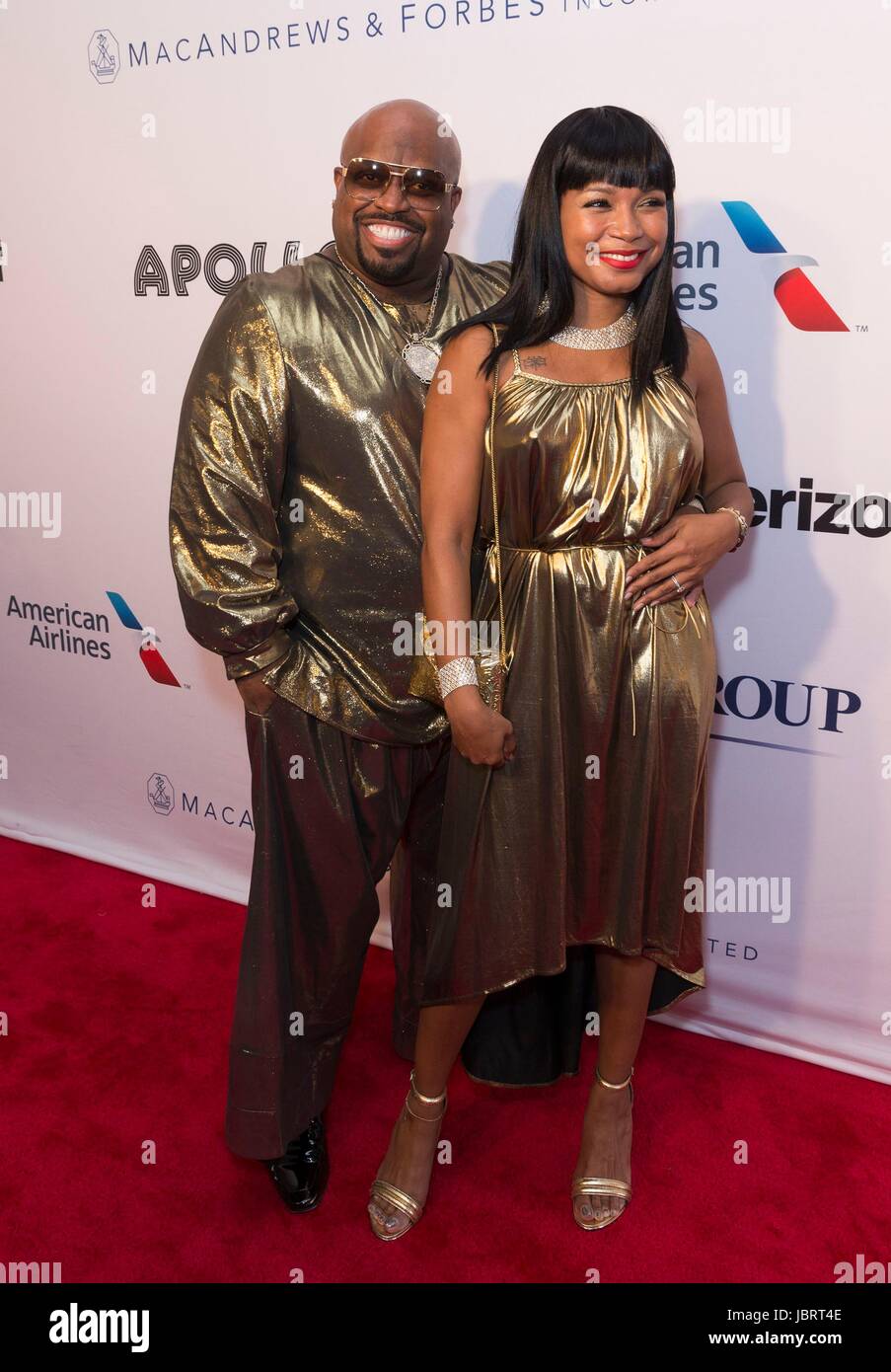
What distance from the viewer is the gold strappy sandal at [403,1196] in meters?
1.99

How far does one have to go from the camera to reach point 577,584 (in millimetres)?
1746

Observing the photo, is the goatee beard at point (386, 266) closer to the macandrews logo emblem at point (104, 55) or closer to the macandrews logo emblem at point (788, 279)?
the macandrews logo emblem at point (788, 279)

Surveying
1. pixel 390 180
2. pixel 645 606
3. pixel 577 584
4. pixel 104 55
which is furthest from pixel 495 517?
pixel 104 55

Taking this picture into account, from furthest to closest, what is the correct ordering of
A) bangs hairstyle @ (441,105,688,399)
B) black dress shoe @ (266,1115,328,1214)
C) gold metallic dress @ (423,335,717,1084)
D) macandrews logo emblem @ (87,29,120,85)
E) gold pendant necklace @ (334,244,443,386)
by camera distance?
macandrews logo emblem @ (87,29,120,85) < black dress shoe @ (266,1115,328,1214) < gold pendant necklace @ (334,244,443,386) < gold metallic dress @ (423,335,717,1084) < bangs hairstyle @ (441,105,688,399)

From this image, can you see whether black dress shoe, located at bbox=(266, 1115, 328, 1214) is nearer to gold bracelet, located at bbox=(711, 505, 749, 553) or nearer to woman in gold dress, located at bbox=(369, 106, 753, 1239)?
woman in gold dress, located at bbox=(369, 106, 753, 1239)

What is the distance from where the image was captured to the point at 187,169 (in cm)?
262

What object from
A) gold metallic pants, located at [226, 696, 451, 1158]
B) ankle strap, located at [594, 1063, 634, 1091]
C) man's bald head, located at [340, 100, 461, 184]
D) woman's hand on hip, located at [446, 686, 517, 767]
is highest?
man's bald head, located at [340, 100, 461, 184]

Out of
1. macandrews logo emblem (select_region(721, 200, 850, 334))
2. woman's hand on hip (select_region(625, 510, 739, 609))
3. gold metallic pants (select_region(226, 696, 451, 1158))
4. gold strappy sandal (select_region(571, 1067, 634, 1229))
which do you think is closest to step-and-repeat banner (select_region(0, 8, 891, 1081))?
macandrews logo emblem (select_region(721, 200, 850, 334))

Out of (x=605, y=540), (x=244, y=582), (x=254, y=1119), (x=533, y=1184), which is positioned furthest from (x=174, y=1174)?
(x=605, y=540)

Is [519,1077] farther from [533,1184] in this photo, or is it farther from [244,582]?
[244,582]

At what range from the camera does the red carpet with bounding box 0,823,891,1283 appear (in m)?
1.95

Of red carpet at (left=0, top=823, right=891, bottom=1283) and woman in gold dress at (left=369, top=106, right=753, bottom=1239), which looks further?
red carpet at (left=0, top=823, right=891, bottom=1283)

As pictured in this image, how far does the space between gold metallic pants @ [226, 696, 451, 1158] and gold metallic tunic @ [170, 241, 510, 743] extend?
10cm

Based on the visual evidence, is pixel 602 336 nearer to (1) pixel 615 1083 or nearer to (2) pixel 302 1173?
(1) pixel 615 1083
